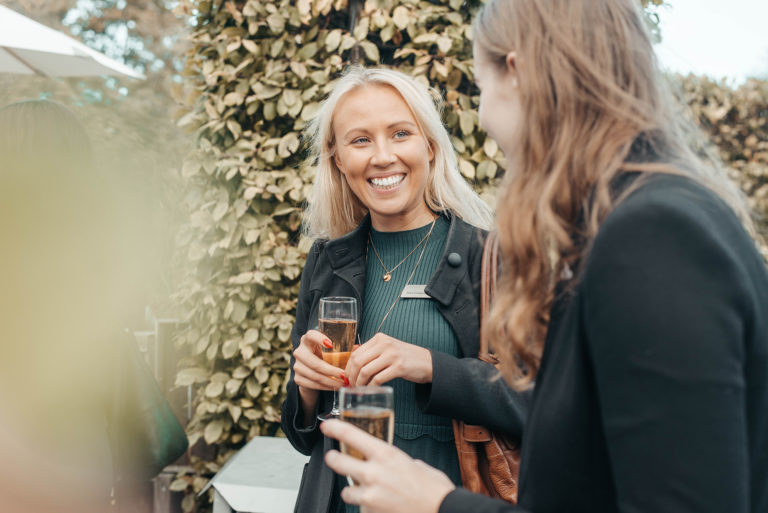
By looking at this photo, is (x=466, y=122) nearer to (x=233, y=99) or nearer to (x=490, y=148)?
(x=490, y=148)

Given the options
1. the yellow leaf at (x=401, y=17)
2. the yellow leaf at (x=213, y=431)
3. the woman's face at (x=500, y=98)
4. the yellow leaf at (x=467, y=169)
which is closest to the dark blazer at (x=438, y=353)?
the woman's face at (x=500, y=98)

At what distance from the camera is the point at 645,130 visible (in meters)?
0.94

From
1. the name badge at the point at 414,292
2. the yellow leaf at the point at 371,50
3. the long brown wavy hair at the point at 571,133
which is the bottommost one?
the name badge at the point at 414,292

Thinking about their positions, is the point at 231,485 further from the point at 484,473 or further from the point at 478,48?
the point at 478,48

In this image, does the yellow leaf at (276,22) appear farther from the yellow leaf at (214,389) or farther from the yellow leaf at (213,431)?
the yellow leaf at (213,431)

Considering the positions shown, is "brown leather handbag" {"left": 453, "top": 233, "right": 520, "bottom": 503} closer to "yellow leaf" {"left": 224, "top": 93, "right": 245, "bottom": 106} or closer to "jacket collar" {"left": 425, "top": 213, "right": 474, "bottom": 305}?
"jacket collar" {"left": 425, "top": 213, "right": 474, "bottom": 305}

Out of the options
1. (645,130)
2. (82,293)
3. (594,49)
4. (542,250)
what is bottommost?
(82,293)

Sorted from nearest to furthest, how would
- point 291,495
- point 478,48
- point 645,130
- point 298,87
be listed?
point 645,130 → point 478,48 → point 291,495 → point 298,87

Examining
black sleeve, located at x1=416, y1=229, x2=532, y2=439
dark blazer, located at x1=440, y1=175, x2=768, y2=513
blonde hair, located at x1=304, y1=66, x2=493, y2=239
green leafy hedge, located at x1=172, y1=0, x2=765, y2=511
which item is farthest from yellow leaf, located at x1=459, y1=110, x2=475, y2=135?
dark blazer, located at x1=440, y1=175, x2=768, y2=513

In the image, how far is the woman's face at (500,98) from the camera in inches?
43.4

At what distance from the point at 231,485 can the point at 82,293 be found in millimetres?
1614

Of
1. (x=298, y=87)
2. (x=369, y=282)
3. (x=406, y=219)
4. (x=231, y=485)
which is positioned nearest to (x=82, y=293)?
(x=369, y=282)

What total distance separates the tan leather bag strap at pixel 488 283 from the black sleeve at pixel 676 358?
3.54 ft

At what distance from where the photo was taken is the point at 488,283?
195 centimetres
